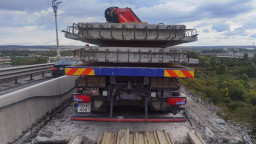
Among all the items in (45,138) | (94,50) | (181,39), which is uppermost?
(181,39)

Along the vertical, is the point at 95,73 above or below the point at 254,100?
above

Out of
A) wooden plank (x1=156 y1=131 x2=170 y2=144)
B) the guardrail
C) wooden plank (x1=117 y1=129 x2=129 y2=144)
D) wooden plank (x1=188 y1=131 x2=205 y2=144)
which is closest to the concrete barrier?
wooden plank (x1=117 y1=129 x2=129 y2=144)

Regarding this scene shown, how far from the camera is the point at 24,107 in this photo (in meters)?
4.49

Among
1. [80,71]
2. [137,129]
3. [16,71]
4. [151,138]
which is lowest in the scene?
[137,129]

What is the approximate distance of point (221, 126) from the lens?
17.7 ft

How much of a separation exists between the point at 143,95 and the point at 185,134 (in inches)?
55.5

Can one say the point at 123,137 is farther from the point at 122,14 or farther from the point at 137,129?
the point at 122,14

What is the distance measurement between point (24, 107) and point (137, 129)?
287 centimetres

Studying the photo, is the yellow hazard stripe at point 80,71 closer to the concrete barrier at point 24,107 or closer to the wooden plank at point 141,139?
the concrete barrier at point 24,107

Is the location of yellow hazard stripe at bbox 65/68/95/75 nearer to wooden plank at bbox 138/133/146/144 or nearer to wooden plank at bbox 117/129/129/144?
wooden plank at bbox 117/129/129/144

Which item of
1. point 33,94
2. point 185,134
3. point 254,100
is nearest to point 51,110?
point 33,94

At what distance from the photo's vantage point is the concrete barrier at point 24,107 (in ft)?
12.4

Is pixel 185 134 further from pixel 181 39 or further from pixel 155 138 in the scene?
pixel 181 39

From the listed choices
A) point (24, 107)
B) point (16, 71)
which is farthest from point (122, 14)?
point (16, 71)
